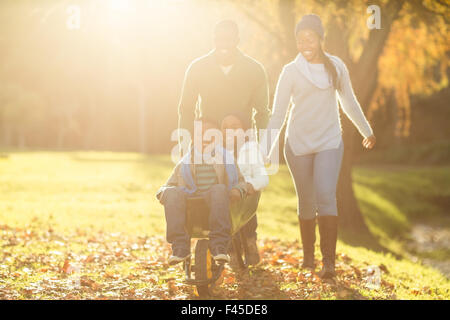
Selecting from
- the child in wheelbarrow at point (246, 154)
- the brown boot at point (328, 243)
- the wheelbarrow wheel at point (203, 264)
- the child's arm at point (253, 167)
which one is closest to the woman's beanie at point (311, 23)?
the child in wheelbarrow at point (246, 154)

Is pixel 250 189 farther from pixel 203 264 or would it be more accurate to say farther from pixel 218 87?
pixel 218 87

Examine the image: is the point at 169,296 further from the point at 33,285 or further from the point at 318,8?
the point at 318,8

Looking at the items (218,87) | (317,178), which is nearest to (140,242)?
(218,87)

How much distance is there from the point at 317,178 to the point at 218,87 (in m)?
1.26

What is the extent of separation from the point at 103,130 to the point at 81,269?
44.9 m

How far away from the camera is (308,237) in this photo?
5.70 meters

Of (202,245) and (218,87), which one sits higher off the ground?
(218,87)

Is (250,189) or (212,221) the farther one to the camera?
(250,189)

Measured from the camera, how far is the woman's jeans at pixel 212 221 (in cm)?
459

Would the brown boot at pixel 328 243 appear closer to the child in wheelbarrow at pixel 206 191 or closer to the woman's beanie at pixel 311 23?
the child in wheelbarrow at pixel 206 191

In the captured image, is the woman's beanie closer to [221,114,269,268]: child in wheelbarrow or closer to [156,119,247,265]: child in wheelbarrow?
[221,114,269,268]: child in wheelbarrow

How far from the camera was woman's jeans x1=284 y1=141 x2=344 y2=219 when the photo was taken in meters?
5.30

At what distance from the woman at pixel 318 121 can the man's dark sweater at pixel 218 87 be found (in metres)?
0.29
